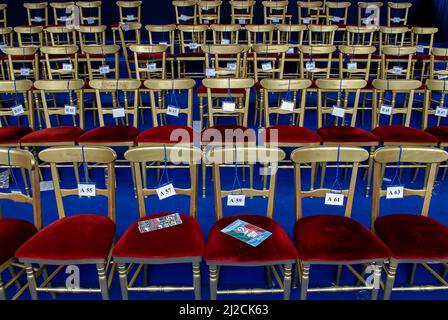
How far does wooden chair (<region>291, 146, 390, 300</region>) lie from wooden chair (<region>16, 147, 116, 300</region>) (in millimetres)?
975

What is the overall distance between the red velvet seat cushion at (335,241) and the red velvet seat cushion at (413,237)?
9 centimetres

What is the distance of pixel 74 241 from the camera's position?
2008 mm

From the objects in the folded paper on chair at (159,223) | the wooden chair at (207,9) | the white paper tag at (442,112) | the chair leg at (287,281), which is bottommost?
the chair leg at (287,281)

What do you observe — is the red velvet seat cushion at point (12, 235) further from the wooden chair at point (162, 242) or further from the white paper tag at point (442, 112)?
the white paper tag at point (442, 112)

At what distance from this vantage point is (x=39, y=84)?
11.0ft

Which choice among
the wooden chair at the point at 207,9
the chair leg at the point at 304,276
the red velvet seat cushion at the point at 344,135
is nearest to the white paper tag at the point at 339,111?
the red velvet seat cushion at the point at 344,135

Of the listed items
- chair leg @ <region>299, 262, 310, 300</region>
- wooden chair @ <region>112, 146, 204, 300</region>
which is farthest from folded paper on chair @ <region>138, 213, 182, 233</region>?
chair leg @ <region>299, 262, 310, 300</region>

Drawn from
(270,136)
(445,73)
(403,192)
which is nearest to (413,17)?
(445,73)

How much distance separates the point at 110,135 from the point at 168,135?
0.47 meters

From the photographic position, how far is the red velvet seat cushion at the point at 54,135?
123 inches

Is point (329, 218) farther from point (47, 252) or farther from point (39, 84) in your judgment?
point (39, 84)

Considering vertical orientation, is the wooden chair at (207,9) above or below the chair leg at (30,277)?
above

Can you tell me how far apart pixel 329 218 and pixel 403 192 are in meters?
0.43

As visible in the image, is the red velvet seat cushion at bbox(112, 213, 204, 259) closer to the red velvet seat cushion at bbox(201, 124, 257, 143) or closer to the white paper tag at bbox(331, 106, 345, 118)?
the red velvet seat cushion at bbox(201, 124, 257, 143)
